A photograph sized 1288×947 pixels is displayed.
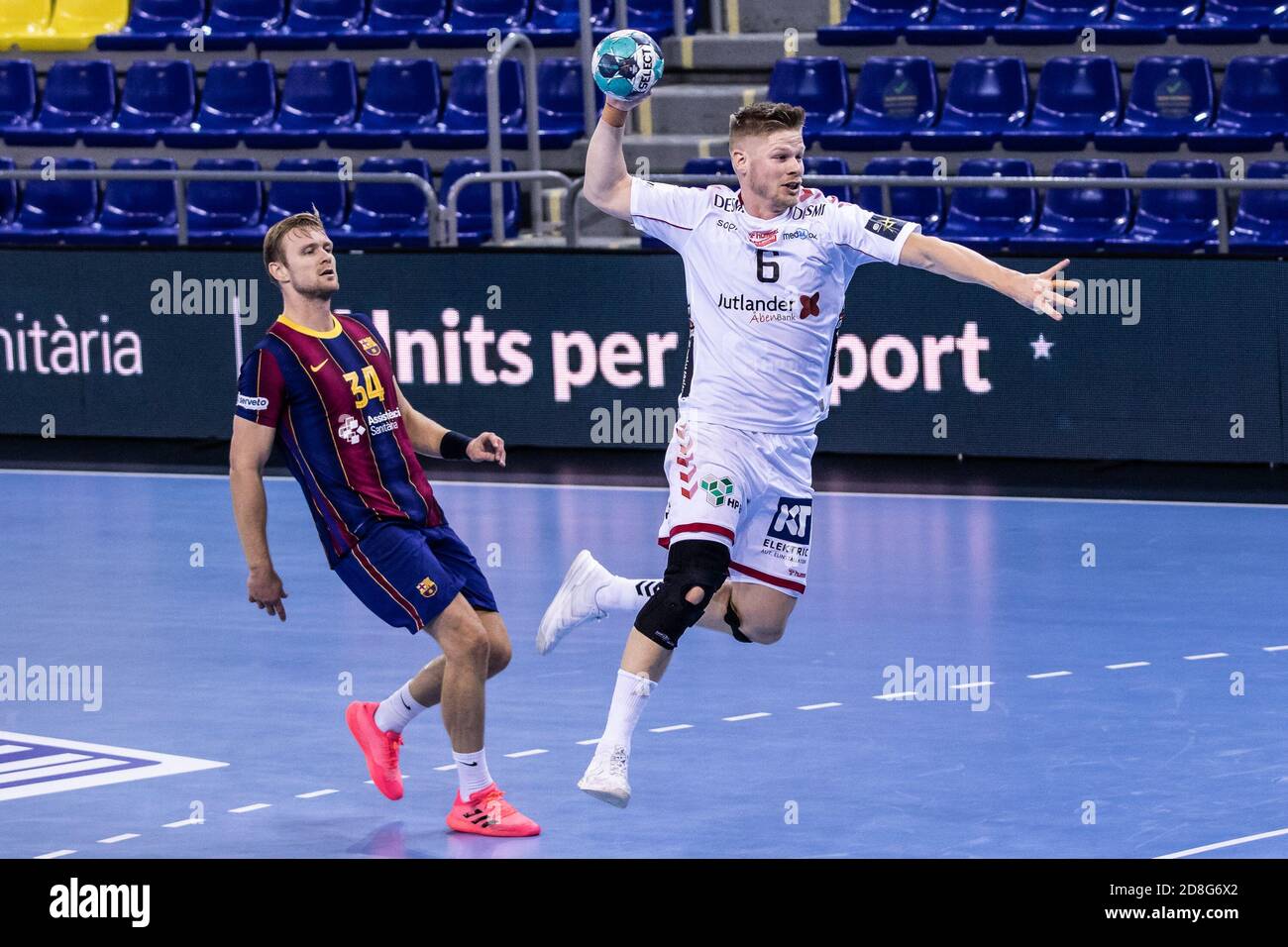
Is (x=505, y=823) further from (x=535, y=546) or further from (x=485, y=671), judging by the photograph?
(x=535, y=546)

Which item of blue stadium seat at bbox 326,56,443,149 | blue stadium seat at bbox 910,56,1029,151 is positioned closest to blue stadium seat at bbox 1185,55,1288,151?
blue stadium seat at bbox 910,56,1029,151

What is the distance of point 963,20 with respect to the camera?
1970 cm

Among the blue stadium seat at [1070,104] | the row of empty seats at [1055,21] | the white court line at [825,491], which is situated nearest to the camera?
the white court line at [825,491]

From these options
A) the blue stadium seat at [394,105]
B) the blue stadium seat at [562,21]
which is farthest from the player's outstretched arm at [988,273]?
the blue stadium seat at [394,105]

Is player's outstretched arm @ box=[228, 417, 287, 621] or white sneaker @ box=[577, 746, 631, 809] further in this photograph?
player's outstretched arm @ box=[228, 417, 287, 621]

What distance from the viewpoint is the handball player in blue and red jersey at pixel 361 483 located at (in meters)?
8.22

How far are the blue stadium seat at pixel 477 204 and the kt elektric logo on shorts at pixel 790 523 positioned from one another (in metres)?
10.4

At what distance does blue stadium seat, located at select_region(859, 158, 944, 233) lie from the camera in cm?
1791

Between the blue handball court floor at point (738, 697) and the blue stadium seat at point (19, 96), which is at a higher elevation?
the blue stadium seat at point (19, 96)

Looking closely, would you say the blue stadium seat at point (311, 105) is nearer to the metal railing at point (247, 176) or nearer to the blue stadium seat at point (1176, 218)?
the metal railing at point (247, 176)

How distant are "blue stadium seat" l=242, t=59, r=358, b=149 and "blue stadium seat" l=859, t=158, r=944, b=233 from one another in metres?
5.33

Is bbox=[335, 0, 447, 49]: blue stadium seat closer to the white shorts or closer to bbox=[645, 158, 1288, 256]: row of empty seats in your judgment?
bbox=[645, 158, 1288, 256]: row of empty seats

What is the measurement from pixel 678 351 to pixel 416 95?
5511 mm
